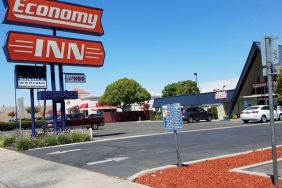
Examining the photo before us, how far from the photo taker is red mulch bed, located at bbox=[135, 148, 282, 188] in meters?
8.73

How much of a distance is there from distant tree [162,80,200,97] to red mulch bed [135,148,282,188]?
82.9m

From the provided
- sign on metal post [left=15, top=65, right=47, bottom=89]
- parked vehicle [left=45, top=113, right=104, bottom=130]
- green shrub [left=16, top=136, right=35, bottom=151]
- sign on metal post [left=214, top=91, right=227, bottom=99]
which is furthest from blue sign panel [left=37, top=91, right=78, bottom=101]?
sign on metal post [left=214, top=91, right=227, bottom=99]

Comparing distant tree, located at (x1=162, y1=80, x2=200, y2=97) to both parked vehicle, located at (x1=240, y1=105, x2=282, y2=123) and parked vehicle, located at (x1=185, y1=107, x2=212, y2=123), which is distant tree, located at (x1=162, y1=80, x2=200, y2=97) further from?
parked vehicle, located at (x1=240, y1=105, x2=282, y2=123)

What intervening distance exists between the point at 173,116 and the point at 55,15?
15119 mm

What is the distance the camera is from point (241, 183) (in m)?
8.65

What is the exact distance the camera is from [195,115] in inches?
1768

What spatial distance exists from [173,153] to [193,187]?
19.4 ft

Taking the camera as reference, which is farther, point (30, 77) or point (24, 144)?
point (30, 77)

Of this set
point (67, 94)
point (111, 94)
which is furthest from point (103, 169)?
point (111, 94)

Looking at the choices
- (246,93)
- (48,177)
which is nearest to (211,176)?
(48,177)

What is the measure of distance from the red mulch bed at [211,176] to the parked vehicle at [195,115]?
105 feet

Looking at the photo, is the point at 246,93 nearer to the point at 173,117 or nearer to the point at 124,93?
the point at 124,93

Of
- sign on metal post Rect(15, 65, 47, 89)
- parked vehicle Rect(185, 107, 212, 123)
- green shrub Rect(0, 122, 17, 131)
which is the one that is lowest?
green shrub Rect(0, 122, 17, 131)

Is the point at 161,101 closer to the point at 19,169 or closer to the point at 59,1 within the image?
the point at 59,1
